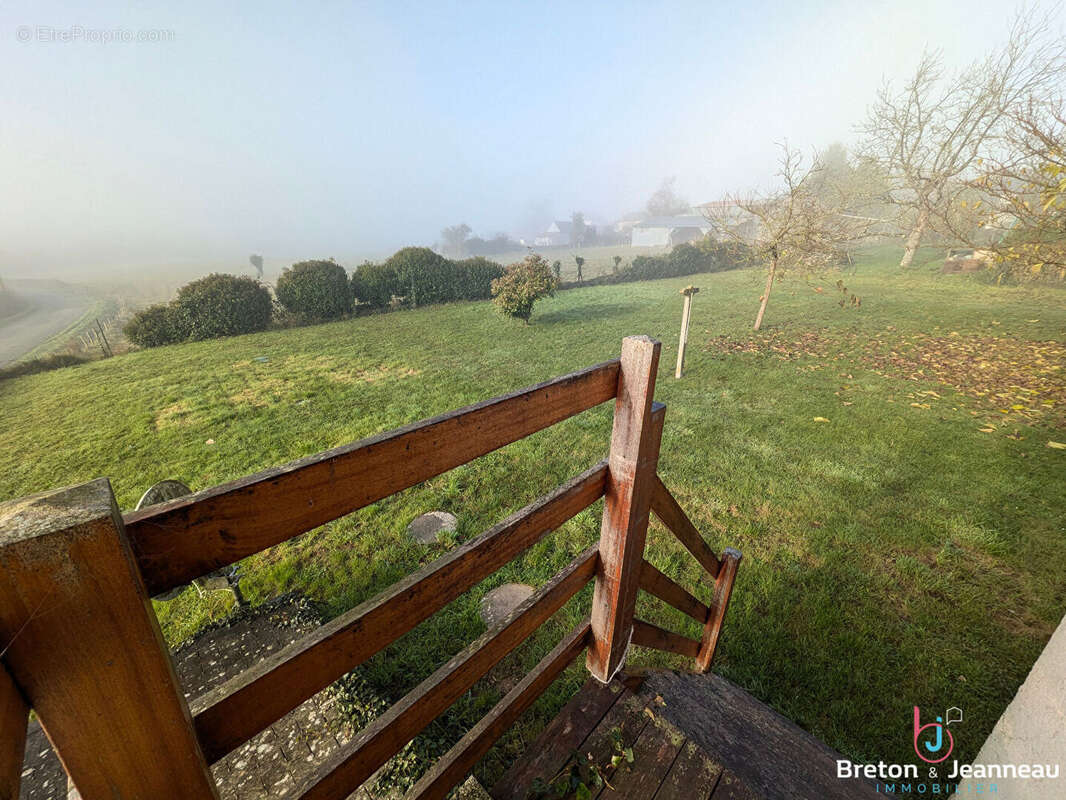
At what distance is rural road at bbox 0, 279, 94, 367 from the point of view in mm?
16109

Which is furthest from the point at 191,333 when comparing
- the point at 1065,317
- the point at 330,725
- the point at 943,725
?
the point at 1065,317

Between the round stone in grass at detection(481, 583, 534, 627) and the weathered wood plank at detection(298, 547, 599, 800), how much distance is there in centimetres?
189

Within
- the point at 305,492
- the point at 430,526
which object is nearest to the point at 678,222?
the point at 430,526

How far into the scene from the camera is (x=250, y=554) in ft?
2.60

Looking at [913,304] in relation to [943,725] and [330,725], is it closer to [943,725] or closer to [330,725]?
[943,725]

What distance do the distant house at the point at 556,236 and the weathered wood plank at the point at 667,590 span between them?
295 ft

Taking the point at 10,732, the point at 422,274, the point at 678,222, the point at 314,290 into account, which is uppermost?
the point at 678,222

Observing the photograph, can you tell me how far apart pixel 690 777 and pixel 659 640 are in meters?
0.58

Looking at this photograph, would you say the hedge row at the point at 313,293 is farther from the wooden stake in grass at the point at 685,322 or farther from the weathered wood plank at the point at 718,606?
the weathered wood plank at the point at 718,606

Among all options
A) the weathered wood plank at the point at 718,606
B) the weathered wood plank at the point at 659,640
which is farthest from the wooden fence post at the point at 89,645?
the weathered wood plank at the point at 718,606

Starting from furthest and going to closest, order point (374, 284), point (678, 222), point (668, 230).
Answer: point (678, 222) → point (668, 230) → point (374, 284)

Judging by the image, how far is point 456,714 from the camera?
2.71m

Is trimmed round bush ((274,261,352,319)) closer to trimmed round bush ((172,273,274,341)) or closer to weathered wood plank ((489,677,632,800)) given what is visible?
trimmed round bush ((172,273,274,341))

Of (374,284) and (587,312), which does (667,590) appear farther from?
(374,284)
